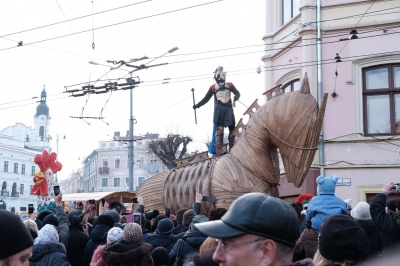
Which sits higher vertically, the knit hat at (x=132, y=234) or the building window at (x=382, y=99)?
the building window at (x=382, y=99)

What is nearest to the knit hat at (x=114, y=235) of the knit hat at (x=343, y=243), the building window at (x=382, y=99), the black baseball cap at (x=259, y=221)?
the knit hat at (x=343, y=243)

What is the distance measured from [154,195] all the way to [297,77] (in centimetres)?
772

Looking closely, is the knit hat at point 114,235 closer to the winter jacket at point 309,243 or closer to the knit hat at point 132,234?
the knit hat at point 132,234

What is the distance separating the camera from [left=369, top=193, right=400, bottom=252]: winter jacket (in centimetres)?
615

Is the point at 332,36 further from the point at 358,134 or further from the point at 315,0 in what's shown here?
the point at 358,134

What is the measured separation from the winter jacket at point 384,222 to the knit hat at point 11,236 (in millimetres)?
3794

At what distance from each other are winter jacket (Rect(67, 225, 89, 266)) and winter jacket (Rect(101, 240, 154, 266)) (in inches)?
98.2

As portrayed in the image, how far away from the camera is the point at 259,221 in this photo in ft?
9.59

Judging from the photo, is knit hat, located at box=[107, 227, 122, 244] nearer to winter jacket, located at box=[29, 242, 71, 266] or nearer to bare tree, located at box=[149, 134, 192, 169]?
winter jacket, located at box=[29, 242, 71, 266]

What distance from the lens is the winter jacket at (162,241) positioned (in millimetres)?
7773

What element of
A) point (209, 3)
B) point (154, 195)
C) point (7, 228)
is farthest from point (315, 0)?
point (7, 228)

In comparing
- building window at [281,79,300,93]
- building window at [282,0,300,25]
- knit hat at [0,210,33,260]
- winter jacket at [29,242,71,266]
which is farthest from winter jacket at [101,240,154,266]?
building window at [282,0,300,25]

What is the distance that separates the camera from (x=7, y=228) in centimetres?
352

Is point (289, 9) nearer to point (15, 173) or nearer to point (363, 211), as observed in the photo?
point (363, 211)
